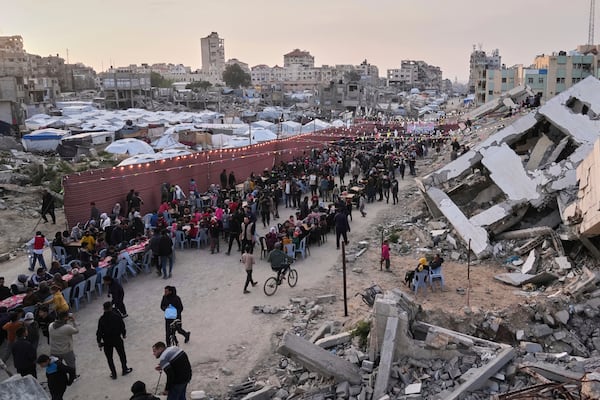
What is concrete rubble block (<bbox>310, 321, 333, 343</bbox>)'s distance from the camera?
9367 mm

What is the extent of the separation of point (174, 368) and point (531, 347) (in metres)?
5.86

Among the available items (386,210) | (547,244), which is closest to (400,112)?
(386,210)

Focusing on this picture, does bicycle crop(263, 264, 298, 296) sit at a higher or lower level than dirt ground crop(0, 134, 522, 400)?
higher

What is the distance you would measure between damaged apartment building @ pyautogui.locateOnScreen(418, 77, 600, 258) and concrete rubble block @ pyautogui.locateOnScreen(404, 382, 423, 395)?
7.23 meters

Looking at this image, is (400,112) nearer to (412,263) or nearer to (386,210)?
(386,210)

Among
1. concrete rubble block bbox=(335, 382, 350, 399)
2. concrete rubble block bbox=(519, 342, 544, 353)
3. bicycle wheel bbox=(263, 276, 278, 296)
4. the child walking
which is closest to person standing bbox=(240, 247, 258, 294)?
bicycle wheel bbox=(263, 276, 278, 296)

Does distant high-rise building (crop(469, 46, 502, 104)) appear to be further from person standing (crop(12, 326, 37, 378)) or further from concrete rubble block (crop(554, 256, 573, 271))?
person standing (crop(12, 326, 37, 378))

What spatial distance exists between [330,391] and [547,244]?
29.8ft

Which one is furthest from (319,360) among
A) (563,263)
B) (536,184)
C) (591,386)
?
(536,184)

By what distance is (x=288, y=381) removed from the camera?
8.21 m

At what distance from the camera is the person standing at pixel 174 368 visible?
671cm

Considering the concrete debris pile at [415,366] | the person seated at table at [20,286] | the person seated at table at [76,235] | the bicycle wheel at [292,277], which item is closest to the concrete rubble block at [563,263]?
the concrete debris pile at [415,366]

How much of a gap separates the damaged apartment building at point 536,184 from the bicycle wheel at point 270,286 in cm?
604

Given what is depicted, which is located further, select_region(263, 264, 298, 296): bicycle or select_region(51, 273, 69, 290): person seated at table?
select_region(263, 264, 298, 296): bicycle
